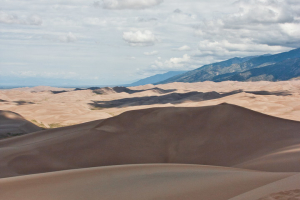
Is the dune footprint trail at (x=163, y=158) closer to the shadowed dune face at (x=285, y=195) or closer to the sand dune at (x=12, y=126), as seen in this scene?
the shadowed dune face at (x=285, y=195)

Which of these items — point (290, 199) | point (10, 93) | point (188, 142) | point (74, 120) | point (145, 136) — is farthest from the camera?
point (10, 93)

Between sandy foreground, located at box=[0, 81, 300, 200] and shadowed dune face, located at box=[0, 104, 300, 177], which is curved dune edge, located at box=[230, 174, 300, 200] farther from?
shadowed dune face, located at box=[0, 104, 300, 177]

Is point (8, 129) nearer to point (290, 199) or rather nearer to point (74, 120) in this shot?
point (74, 120)

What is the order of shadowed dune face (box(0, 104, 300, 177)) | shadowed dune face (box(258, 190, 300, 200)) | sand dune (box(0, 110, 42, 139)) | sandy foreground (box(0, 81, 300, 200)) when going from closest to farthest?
shadowed dune face (box(258, 190, 300, 200)) → sandy foreground (box(0, 81, 300, 200)) → shadowed dune face (box(0, 104, 300, 177)) → sand dune (box(0, 110, 42, 139))

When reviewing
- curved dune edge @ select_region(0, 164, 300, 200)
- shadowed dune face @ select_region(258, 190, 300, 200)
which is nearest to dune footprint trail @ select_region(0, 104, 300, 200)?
curved dune edge @ select_region(0, 164, 300, 200)

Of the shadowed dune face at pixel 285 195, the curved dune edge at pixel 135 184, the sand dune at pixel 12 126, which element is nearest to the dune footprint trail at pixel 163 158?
the curved dune edge at pixel 135 184

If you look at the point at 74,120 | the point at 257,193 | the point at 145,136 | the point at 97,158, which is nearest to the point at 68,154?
the point at 97,158

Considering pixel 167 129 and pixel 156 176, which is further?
pixel 167 129
